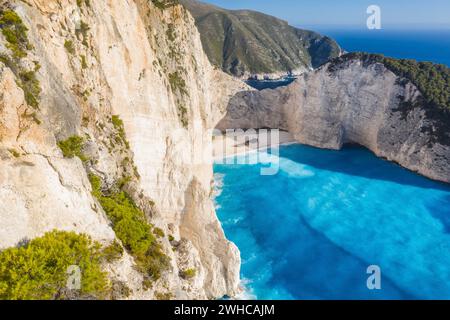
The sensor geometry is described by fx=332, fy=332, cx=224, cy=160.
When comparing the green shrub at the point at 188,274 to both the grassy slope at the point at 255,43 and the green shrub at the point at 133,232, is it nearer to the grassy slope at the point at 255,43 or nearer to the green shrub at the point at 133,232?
the green shrub at the point at 133,232

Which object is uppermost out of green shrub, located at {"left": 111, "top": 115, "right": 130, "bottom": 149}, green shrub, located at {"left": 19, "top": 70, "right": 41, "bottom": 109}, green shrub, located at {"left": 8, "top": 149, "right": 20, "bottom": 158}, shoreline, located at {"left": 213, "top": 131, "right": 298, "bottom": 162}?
green shrub, located at {"left": 19, "top": 70, "right": 41, "bottom": 109}

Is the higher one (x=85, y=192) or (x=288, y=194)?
(x=85, y=192)

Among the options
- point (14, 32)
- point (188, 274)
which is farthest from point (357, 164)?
point (14, 32)

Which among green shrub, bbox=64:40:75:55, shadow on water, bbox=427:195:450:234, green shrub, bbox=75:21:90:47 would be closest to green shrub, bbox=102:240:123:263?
green shrub, bbox=64:40:75:55

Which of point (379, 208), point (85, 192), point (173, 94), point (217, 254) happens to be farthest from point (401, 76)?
point (85, 192)

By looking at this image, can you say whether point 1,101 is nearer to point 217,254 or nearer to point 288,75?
point 217,254

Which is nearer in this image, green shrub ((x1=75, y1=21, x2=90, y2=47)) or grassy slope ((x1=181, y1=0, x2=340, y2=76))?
green shrub ((x1=75, y1=21, x2=90, y2=47))

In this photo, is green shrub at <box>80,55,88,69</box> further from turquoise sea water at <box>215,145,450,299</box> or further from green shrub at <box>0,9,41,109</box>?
turquoise sea water at <box>215,145,450,299</box>
